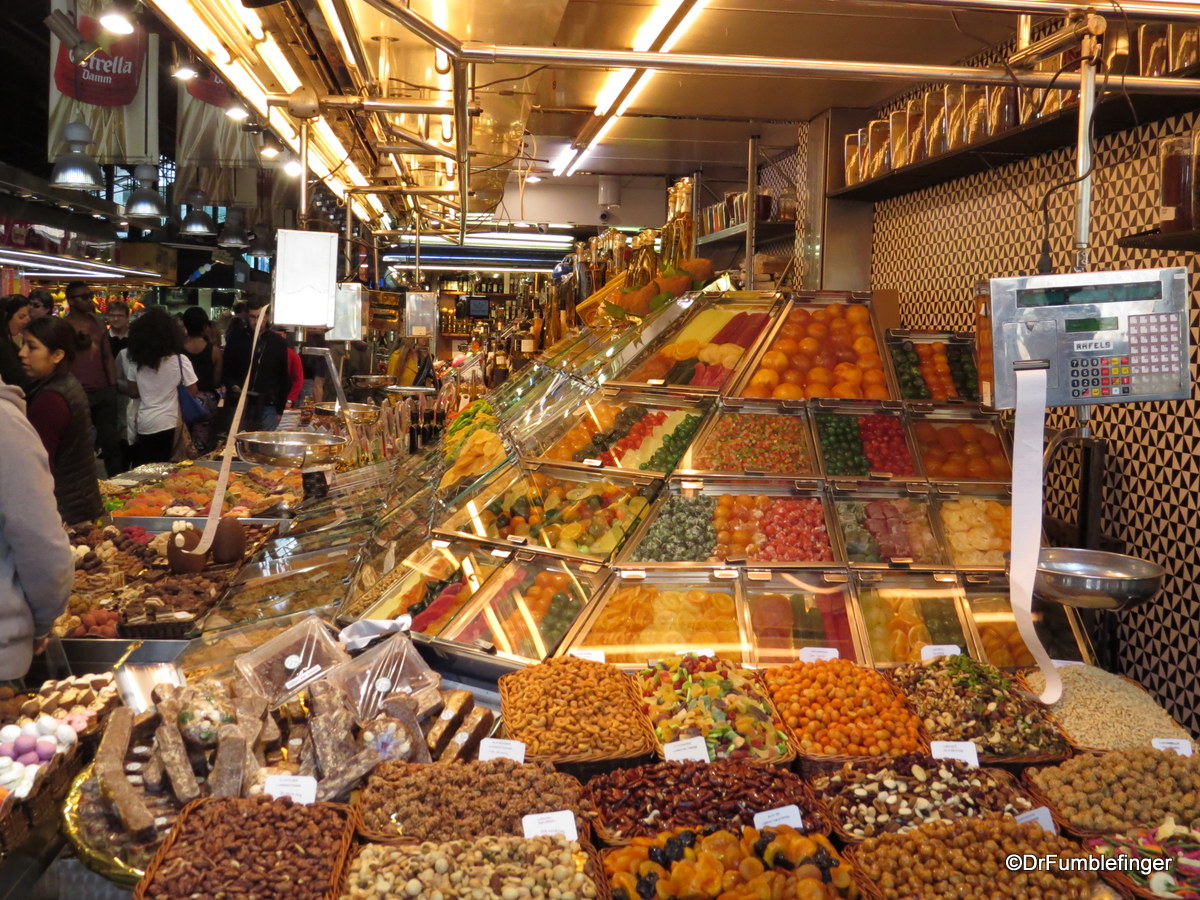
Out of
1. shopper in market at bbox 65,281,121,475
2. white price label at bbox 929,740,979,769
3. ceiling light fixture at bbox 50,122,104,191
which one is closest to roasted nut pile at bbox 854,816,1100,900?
white price label at bbox 929,740,979,769

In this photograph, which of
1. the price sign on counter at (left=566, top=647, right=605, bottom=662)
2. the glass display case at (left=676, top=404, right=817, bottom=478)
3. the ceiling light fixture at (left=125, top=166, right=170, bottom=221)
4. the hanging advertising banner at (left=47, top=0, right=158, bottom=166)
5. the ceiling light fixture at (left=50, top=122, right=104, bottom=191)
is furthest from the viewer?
the ceiling light fixture at (left=125, top=166, right=170, bottom=221)

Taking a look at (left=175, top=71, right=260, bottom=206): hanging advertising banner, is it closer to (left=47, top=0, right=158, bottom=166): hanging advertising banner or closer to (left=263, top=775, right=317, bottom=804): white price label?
(left=47, top=0, right=158, bottom=166): hanging advertising banner

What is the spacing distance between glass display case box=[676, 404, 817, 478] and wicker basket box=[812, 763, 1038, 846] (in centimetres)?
132

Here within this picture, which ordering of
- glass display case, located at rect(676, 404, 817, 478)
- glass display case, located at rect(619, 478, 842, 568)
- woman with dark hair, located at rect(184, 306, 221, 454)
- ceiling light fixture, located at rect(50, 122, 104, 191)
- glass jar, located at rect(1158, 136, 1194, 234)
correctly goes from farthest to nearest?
woman with dark hair, located at rect(184, 306, 221, 454) → ceiling light fixture, located at rect(50, 122, 104, 191) → glass display case, located at rect(676, 404, 817, 478) → glass display case, located at rect(619, 478, 842, 568) → glass jar, located at rect(1158, 136, 1194, 234)

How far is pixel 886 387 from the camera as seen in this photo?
3879 millimetres

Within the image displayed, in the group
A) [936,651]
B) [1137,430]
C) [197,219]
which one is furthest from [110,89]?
[1137,430]

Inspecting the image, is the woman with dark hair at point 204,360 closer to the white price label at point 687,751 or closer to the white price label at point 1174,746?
the white price label at point 687,751

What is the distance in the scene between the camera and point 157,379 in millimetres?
7848

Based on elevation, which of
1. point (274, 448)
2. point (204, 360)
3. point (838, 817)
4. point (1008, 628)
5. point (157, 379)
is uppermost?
point (204, 360)

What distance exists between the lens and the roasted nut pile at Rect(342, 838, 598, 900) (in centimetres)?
191

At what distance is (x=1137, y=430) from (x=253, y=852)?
3.49 metres

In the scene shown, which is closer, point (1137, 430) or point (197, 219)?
point (1137, 430)

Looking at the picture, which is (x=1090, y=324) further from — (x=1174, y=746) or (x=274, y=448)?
Answer: (x=274, y=448)

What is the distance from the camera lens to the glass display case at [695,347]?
13.0ft
